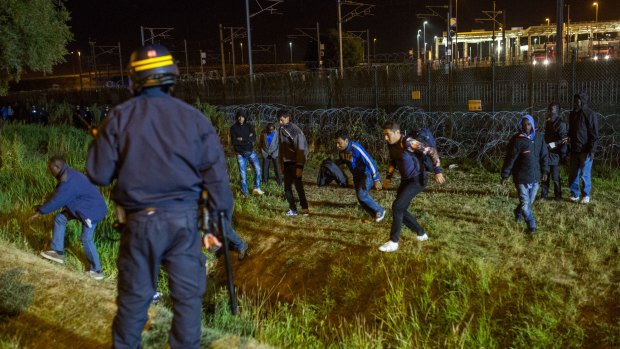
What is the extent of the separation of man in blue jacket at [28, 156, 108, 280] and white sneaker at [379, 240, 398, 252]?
334cm

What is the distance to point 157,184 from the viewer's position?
11.2 feet

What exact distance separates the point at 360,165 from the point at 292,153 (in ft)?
4.34

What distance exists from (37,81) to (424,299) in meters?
97.4

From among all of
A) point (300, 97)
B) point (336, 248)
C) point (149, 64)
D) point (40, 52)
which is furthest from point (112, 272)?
point (300, 97)

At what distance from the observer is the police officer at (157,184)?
3.39 meters

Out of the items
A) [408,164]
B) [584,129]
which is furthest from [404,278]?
[584,129]

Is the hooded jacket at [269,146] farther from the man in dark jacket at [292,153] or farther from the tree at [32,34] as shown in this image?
the tree at [32,34]

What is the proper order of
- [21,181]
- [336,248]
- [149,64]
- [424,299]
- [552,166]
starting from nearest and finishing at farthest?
[149,64]
[424,299]
[336,248]
[552,166]
[21,181]

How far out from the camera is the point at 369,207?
8.67m

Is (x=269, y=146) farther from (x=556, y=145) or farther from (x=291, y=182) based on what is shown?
(x=556, y=145)

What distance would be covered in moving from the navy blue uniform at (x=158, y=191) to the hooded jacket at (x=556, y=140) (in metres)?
7.30

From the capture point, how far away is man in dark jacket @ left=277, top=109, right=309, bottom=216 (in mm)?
9070

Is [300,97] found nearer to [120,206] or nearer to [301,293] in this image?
[301,293]

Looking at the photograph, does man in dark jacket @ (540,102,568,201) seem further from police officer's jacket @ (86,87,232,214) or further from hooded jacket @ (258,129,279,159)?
police officer's jacket @ (86,87,232,214)
